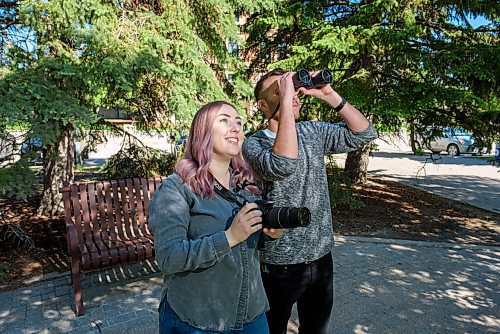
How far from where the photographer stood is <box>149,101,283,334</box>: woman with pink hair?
1365 mm

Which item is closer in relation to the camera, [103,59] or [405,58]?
[103,59]

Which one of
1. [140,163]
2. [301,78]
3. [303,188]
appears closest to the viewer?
[301,78]

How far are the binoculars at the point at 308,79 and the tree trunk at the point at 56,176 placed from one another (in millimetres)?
5824

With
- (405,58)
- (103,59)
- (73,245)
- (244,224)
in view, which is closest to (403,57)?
(405,58)

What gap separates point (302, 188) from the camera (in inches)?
75.4

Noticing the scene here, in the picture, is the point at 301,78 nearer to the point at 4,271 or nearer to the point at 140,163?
the point at 4,271

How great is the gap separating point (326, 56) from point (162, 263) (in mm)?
6328

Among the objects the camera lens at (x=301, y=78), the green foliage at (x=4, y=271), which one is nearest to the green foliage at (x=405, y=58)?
the camera lens at (x=301, y=78)

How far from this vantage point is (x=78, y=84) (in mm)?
4305

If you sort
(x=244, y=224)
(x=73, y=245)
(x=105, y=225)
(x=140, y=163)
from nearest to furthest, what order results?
(x=244, y=224)
(x=73, y=245)
(x=105, y=225)
(x=140, y=163)

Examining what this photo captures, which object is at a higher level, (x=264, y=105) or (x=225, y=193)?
(x=264, y=105)

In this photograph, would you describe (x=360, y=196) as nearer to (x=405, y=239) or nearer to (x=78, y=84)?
(x=405, y=239)

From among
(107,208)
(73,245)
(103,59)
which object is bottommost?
(73,245)

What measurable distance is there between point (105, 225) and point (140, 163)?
301cm
